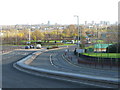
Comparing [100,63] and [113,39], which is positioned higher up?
[113,39]

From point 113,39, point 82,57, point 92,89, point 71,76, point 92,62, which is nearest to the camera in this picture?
point 92,89

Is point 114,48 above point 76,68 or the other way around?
above

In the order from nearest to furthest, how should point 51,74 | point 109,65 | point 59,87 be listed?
point 59,87 < point 51,74 < point 109,65

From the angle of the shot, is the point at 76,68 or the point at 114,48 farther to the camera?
the point at 114,48

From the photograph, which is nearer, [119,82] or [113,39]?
[119,82]

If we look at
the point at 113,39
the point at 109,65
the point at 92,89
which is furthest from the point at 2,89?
the point at 113,39

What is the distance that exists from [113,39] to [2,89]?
31.4 metres

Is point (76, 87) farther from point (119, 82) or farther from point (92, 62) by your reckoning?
point (92, 62)

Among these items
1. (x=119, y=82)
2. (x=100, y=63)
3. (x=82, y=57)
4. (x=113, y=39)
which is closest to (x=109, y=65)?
(x=100, y=63)

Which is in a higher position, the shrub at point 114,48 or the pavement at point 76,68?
the shrub at point 114,48

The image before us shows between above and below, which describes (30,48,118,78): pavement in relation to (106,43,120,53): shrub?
below

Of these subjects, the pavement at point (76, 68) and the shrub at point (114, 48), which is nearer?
the pavement at point (76, 68)

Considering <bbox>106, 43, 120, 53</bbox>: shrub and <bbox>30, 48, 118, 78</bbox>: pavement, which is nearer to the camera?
<bbox>30, 48, 118, 78</bbox>: pavement

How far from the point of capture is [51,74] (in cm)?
1677
